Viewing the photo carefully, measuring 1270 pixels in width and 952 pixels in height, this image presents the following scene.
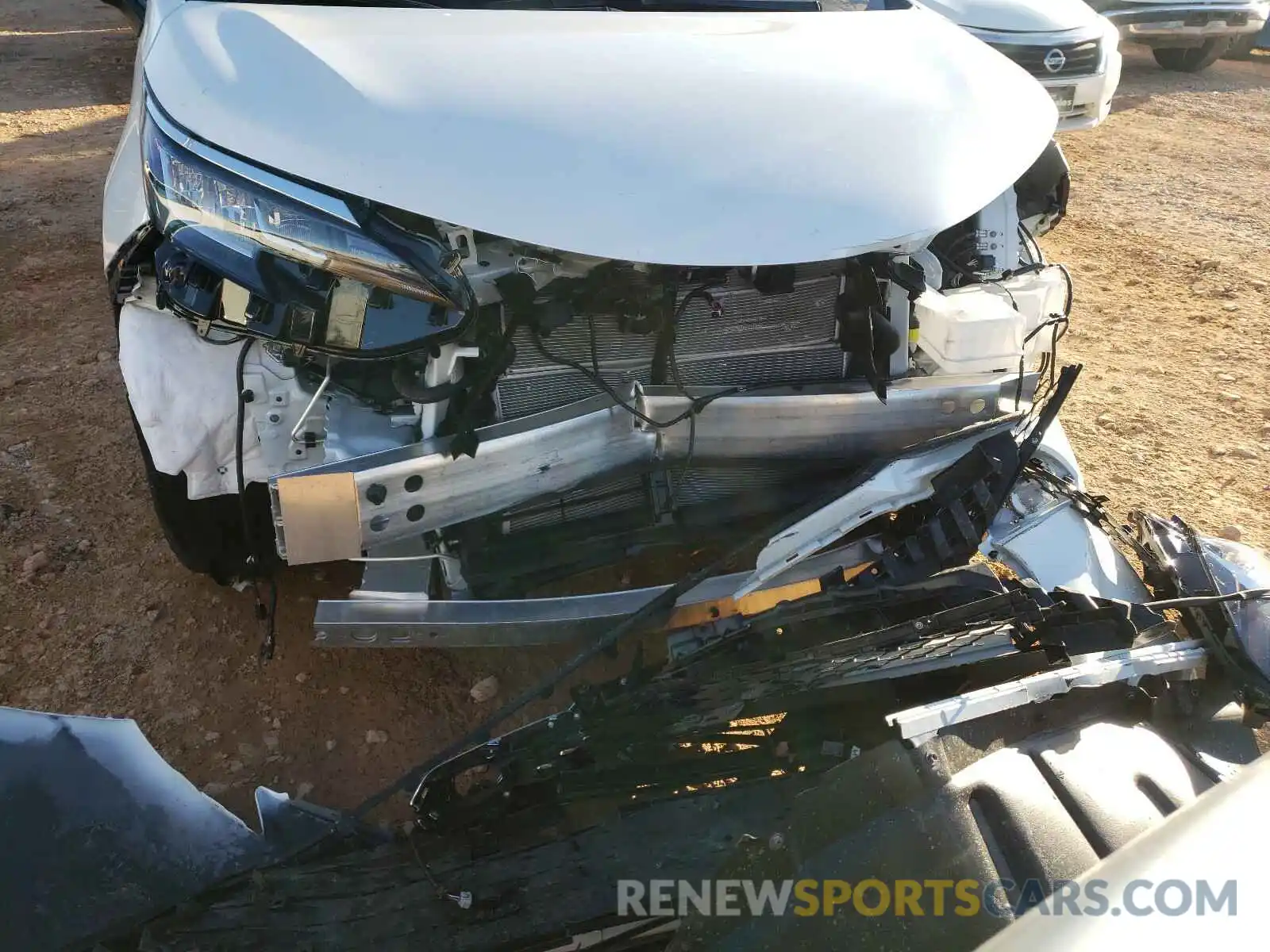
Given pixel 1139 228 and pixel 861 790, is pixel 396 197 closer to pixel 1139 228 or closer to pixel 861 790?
pixel 861 790

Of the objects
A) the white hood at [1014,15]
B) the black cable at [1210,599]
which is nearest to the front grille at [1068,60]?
the white hood at [1014,15]

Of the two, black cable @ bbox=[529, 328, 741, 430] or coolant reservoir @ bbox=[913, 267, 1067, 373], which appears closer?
black cable @ bbox=[529, 328, 741, 430]

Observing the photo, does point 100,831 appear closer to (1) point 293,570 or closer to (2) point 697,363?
(1) point 293,570

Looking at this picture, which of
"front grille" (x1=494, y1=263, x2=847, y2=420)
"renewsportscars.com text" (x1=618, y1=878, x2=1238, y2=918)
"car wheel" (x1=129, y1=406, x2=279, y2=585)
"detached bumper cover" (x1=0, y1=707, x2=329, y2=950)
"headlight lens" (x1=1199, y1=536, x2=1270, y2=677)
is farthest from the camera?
"car wheel" (x1=129, y1=406, x2=279, y2=585)

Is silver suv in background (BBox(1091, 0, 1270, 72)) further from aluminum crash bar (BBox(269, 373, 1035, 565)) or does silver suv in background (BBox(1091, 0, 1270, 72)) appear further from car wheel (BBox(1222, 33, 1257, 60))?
aluminum crash bar (BBox(269, 373, 1035, 565))

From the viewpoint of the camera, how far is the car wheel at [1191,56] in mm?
9555

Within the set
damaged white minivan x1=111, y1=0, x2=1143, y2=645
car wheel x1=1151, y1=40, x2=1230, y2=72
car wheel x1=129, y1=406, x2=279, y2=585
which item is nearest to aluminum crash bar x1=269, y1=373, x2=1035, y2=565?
damaged white minivan x1=111, y1=0, x2=1143, y2=645

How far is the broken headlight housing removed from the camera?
1.77 m

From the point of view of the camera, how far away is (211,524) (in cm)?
228

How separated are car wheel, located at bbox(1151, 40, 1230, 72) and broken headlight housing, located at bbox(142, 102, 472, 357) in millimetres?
10480

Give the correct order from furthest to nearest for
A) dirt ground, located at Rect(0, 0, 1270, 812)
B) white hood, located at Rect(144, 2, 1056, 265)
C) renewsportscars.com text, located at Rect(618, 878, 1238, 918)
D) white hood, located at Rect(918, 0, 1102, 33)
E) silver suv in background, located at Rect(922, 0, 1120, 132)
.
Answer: white hood, located at Rect(918, 0, 1102, 33), silver suv in background, located at Rect(922, 0, 1120, 132), dirt ground, located at Rect(0, 0, 1270, 812), white hood, located at Rect(144, 2, 1056, 265), renewsportscars.com text, located at Rect(618, 878, 1238, 918)

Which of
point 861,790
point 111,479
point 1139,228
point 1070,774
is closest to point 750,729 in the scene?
point 861,790

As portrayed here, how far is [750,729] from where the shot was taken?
6.51 ft

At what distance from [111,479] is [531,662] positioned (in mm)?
1558
